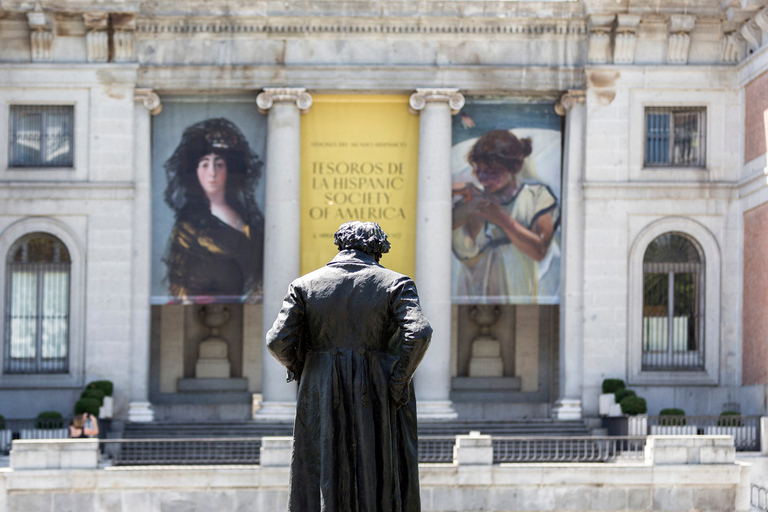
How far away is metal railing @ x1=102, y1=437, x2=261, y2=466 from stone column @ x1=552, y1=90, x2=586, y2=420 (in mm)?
8963

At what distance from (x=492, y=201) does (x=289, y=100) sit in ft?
18.7

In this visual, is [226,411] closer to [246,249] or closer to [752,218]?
[246,249]

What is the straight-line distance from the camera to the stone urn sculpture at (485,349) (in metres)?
38.9

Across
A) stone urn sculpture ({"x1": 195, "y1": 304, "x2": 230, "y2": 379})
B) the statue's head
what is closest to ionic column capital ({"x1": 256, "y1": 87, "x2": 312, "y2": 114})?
stone urn sculpture ({"x1": 195, "y1": 304, "x2": 230, "y2": 379})

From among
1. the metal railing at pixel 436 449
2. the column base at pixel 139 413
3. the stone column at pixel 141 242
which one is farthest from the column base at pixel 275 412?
the metal railing at pixel 436 449

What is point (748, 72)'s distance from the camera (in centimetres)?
3353

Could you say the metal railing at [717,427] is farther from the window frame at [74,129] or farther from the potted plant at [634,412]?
the window frame at [74,129]

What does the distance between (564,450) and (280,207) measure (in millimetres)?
10060

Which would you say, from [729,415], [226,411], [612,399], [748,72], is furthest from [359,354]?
[226,411]

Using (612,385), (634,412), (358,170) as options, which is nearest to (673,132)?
→ (612,385)

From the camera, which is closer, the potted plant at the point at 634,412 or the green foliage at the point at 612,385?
the potted plant at the point at 634,412

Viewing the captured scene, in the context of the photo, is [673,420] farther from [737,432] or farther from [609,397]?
[609,397]

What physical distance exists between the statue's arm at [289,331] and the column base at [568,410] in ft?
78.3

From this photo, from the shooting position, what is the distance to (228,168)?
34375 mm
